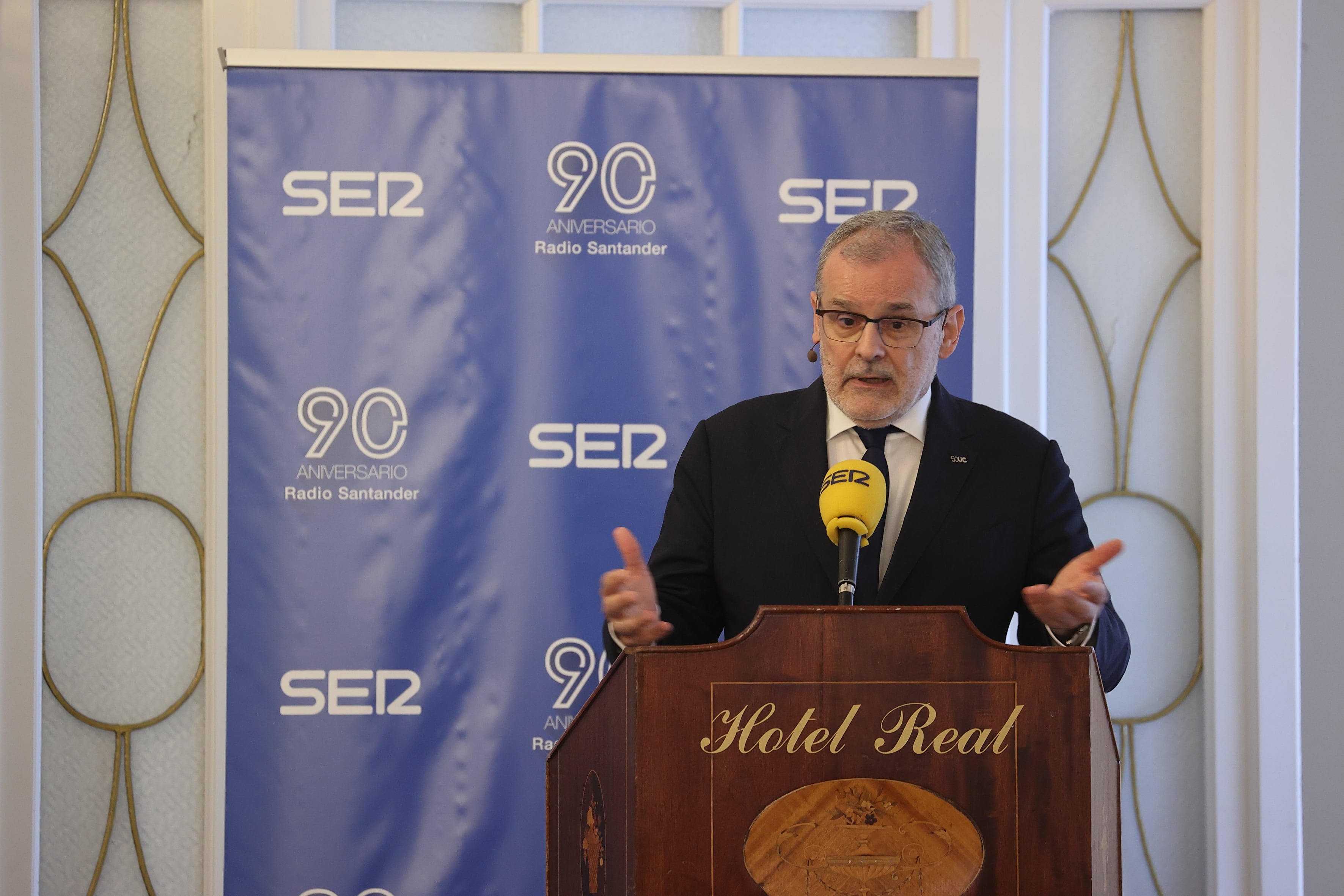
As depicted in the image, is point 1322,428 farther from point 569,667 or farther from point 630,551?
point 630,551

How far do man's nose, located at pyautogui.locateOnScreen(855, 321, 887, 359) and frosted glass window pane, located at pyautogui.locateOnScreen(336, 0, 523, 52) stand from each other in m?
1.72

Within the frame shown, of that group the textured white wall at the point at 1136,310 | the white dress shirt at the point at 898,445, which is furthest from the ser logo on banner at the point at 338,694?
the textured white wall at the point at 1136,310

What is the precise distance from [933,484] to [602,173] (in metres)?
1.31

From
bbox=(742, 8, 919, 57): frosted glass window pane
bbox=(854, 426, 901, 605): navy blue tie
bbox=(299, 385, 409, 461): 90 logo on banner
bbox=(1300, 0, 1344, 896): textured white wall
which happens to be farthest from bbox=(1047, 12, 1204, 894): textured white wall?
bbox=(299, 385, 409, 461): 90 logo on banner

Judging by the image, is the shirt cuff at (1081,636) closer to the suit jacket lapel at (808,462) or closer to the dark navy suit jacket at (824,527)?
the dark navy suit jacket at (824,527)

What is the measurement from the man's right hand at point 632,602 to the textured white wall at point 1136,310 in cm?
203

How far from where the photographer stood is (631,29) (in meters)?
2.92

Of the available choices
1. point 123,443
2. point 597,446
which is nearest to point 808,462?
point 597,446

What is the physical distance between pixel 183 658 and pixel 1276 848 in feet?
9.65

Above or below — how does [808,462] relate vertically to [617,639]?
above

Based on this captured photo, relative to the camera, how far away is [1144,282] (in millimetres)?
2932

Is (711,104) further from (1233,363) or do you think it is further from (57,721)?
(57,721)

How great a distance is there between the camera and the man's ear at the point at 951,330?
1738mm

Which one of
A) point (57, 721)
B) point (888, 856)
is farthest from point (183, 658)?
point (888, 856)
